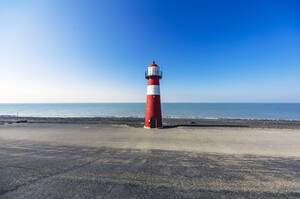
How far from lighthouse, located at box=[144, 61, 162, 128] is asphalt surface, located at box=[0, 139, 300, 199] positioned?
671cm

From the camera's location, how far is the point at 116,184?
3584 mm

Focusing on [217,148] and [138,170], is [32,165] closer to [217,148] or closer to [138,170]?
[138,170]

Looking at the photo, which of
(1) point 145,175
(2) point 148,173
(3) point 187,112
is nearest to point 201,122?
(2) point 148,173

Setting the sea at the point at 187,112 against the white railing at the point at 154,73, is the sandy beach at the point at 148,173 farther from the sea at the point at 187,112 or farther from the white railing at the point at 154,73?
the sea at the point at 187,112

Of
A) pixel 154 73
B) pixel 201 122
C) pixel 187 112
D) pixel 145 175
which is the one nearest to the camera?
pixel 145 175

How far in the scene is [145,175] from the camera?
4.06 metres

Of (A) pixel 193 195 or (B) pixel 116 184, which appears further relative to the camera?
(B) pixel 116 184

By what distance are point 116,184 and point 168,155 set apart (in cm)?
304

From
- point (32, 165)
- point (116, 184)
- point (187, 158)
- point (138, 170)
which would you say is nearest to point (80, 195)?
point (116, 184)

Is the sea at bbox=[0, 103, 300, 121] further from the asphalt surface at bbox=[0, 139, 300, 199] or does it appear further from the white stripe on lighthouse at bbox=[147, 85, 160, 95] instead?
the asphalt surface at bbox=[0, 139, 300, 199]

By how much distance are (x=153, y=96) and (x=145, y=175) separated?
886 centimetres

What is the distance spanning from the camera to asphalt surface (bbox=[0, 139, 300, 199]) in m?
3.23

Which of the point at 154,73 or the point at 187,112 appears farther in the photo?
the point at 187,112

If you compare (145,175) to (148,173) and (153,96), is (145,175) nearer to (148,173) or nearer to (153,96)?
(148,173)
